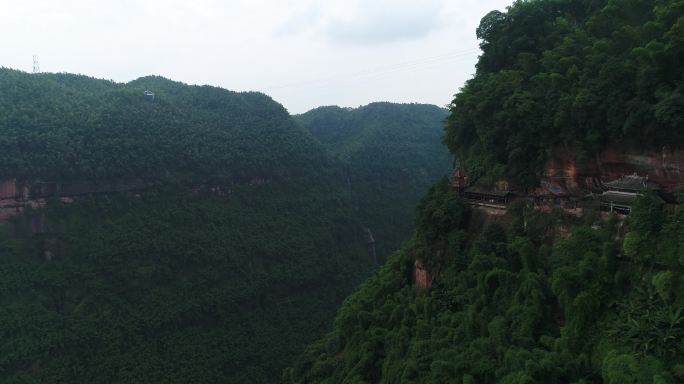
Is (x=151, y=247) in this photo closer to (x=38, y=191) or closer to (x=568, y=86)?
(x=38, y=191)

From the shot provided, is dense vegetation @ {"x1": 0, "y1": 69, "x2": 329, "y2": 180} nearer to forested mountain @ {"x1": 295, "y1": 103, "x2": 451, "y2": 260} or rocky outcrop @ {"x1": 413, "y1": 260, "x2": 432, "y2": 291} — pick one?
forested mountain @ {"x1": 295, "y1": 103, "x2": 451, "y2": 260}

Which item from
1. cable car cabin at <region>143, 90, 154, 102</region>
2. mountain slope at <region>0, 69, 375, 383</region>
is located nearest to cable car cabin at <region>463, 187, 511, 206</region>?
mountain slope at <region>0, 69, 375, 383</region>

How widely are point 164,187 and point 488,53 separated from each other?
27062 millimetres

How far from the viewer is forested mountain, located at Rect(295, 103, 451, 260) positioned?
61.3 meters

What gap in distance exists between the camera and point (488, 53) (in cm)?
2661

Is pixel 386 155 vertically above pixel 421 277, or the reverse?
pixel 386 155

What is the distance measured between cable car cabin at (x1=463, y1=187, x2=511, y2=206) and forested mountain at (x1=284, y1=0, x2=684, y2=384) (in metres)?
0.51

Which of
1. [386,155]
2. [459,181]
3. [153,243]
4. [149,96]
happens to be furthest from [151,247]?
[386,155]

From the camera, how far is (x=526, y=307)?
54.9 feet

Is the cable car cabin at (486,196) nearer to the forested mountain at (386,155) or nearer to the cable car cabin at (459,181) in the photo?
the cable car cabin at (459,181)

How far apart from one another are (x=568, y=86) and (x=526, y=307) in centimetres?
877

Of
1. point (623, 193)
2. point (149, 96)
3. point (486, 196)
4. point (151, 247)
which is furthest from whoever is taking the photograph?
point (149, 96)

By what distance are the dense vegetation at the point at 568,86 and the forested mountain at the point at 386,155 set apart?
30.9m

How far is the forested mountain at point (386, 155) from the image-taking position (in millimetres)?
61312
